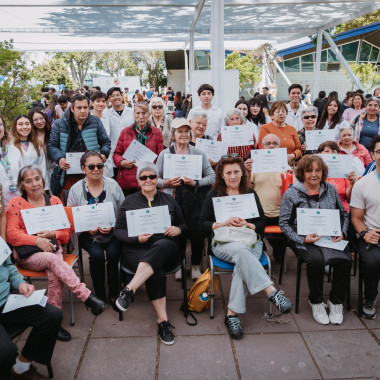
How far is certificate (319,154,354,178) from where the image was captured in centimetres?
422

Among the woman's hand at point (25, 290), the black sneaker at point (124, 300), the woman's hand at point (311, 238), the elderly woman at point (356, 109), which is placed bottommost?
the black sneaker at point (124, 300)

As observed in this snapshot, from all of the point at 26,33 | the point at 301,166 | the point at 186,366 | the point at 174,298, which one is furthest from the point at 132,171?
the point at 26,33

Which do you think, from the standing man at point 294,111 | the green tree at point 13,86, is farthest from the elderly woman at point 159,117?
the standing man at point 294,111

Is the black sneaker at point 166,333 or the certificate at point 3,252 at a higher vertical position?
the certificate at point 3,252

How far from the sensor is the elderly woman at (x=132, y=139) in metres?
4.87

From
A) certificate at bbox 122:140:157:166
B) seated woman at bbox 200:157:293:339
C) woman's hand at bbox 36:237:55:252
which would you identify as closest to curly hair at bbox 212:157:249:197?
seated woman at bbox 200:157:293:339

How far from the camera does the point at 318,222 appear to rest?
12.4 feet

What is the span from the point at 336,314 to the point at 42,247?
3.02 meters

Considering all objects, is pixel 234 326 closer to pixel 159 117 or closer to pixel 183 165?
pixel 183 165

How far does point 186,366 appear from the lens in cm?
304

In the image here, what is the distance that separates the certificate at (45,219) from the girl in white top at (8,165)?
0.94 m

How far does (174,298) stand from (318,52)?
601 inches

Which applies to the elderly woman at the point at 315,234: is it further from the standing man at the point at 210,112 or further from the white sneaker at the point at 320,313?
the standing man at the point at 210,112

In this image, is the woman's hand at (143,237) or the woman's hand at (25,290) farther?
the woman's hand at (143,237)
